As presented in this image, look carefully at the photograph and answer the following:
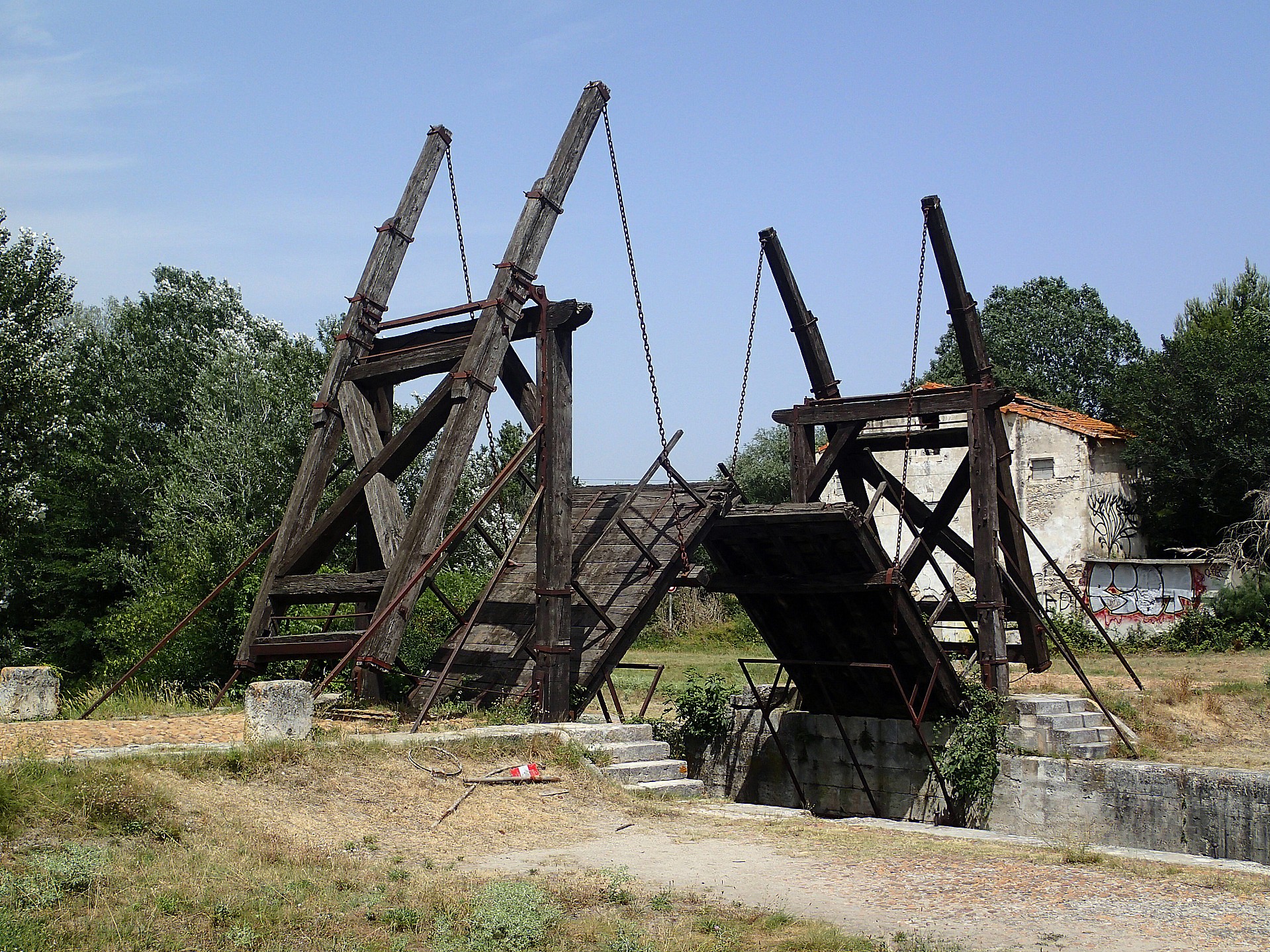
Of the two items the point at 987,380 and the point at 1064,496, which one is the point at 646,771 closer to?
the point at 987,380

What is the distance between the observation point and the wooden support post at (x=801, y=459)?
17398 millimetres

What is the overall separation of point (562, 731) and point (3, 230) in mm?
18471

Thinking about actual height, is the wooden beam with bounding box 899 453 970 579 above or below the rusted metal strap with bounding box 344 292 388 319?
below

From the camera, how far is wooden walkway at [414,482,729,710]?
44.2 feet

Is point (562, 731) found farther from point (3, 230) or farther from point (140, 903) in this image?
point (3, 230)

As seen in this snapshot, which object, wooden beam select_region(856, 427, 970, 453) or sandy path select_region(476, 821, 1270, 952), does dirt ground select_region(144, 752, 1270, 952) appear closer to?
sandy path select_region(476, 821, 1270, 952)

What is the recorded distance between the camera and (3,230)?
23.5m

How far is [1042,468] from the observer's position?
110ft

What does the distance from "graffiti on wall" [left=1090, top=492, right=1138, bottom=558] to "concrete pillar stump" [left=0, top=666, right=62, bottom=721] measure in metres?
28.3

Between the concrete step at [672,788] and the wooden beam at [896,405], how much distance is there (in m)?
6.43

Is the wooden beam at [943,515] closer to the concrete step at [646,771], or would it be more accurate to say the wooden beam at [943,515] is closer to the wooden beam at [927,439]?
the wooden beam at [927,439]

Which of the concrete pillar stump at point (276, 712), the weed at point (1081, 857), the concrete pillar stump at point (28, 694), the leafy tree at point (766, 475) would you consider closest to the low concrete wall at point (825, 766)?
the weed at point (1081, 857)

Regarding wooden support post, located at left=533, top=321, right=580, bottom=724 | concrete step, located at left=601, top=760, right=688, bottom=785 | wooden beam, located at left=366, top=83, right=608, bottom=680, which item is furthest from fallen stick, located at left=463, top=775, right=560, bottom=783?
wooden beam, located at left=366, top=83, right=608, bottom=680

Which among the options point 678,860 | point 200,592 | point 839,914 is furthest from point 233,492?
point 839,914
